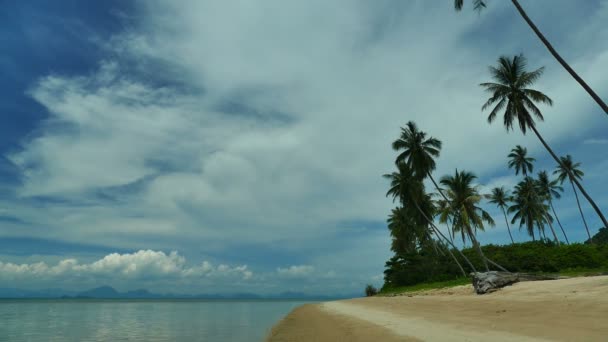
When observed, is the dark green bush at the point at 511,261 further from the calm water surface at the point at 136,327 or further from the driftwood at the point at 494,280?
the calm water surface at the point at 136,327

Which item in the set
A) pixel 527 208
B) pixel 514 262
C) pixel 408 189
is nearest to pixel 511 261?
pixel 514 262

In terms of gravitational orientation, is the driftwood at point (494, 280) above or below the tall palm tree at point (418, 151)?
below

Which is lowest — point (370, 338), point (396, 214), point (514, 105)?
point (370, 338)

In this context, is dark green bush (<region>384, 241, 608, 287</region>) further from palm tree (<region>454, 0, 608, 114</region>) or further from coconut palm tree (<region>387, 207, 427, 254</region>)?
palm tree (<region>454, 0, 608, 114</region>)

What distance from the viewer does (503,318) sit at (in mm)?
10766

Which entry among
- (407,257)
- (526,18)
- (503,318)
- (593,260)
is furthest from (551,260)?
(503,318)

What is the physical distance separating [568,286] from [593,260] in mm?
25431

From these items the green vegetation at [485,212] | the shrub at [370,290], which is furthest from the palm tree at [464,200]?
the shrub at [370,290]

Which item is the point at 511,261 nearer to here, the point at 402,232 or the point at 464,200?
the point at 464,200

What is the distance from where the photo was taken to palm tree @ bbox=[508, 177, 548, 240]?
58.7m

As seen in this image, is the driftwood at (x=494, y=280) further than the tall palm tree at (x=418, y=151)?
No

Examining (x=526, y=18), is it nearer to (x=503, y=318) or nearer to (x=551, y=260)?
(x=503, y=318)

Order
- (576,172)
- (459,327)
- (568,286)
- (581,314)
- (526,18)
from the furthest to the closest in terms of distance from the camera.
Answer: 1. (576,172)
2. (526,18)
3. (568,286)
4. (459,327)
5. (581,314)

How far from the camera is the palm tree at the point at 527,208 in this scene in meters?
58.7
